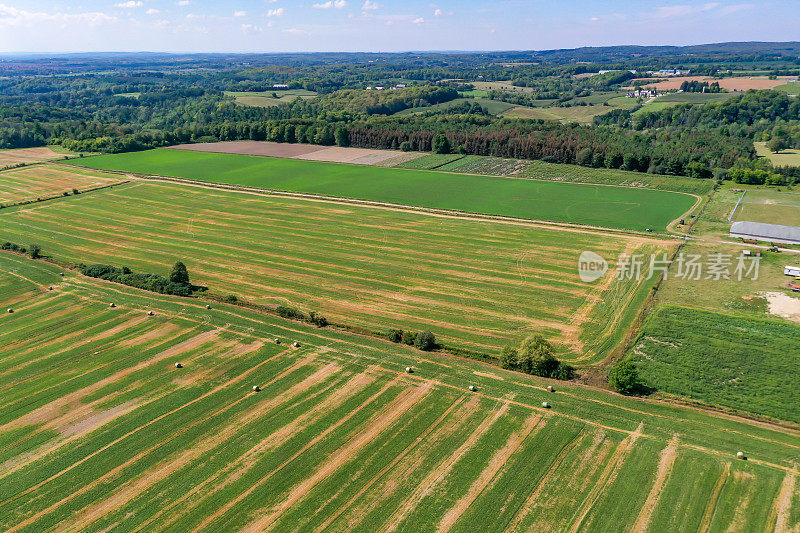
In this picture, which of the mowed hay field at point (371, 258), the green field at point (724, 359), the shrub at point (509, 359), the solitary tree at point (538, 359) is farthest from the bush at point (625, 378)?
the shrub at point (509, 359)

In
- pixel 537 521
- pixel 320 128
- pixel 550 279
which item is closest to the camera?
pixel 537 521

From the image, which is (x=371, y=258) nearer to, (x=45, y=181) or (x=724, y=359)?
(x=724, y=359)

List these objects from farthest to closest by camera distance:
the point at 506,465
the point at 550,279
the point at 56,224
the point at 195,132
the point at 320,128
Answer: the point at 195,132, the point at 320,128, the point at 56,224, the point at 550,279, the point at 506,465

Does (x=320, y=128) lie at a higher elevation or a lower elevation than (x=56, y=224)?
higher

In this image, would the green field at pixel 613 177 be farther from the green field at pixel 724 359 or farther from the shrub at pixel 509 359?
the shrub at pixel 509 359

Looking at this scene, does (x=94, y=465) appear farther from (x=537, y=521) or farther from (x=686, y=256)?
(x=686, y=256)

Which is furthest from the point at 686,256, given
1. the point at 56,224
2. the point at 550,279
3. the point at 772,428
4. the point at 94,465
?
the point at 56,224

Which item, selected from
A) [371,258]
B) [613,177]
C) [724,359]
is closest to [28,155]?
[371,258]
